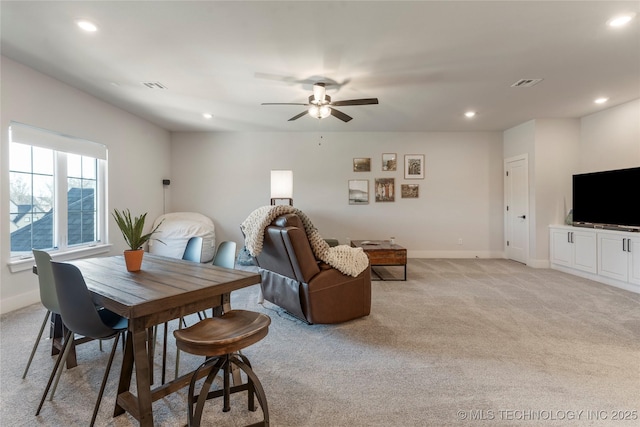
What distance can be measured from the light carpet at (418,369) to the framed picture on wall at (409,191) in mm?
2961

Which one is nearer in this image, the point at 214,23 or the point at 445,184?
the point at 214,23

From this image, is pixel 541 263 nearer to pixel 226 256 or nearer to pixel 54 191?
pixel 226 256

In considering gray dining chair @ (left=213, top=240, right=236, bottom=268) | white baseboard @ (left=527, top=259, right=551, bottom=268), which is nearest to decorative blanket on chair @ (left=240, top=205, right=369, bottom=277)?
gray dining chair @ (left=213, top=240, right=236, bottom=268)

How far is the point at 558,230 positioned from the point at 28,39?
717 centimetres

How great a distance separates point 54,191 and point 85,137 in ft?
2.75

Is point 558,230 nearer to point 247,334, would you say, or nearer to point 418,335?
point 418,335

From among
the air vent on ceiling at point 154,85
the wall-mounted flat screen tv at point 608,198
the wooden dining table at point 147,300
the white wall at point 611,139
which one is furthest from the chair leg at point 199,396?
the white wall at point 611,139

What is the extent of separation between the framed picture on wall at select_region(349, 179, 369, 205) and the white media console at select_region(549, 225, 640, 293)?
10.7 feet

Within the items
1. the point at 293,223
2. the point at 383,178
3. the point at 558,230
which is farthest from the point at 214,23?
the point at 558,230

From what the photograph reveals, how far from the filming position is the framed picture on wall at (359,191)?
5.88m

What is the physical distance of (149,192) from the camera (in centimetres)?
520

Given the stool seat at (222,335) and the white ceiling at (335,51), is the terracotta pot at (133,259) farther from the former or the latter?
the white ceiling at (335,51)

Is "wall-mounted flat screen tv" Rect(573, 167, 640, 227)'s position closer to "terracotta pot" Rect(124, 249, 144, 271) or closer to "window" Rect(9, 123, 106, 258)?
"terracotta pot" Rect(124, 249, 144, 271)

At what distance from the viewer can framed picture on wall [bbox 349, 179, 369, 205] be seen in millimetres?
5879
